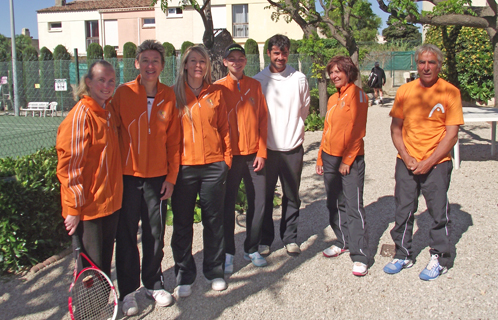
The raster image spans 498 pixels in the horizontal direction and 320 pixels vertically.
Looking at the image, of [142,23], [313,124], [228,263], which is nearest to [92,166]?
[228,263]

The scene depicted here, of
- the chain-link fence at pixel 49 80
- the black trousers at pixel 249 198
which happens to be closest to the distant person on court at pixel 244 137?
the black trousers at pixel 249 198

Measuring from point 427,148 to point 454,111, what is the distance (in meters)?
0.39

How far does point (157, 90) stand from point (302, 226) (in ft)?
9.33

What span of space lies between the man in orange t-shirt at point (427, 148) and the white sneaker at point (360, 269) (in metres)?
0.21

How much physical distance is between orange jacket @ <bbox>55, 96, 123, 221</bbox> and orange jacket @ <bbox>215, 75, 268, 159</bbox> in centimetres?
114

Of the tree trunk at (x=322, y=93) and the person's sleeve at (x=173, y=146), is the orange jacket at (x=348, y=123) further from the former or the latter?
the tree trunk at (x=322, y=93)

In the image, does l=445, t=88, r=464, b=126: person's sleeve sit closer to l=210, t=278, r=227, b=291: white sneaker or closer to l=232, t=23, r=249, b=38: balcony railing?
l=210, t=278, r=227, b=291: white sneaker

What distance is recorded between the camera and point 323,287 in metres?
3.99

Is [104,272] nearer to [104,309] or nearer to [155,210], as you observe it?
[104,309]

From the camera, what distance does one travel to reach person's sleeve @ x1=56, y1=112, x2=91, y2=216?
296cm

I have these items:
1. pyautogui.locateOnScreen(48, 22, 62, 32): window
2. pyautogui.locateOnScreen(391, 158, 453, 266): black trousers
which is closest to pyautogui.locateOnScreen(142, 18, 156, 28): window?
pyautogui.locateOnScreen(48, 22, 62, 32): window

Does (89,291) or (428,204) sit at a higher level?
(428,204)

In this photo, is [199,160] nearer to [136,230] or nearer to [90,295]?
[136,230]

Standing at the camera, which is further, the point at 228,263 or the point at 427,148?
the point at 228,263
